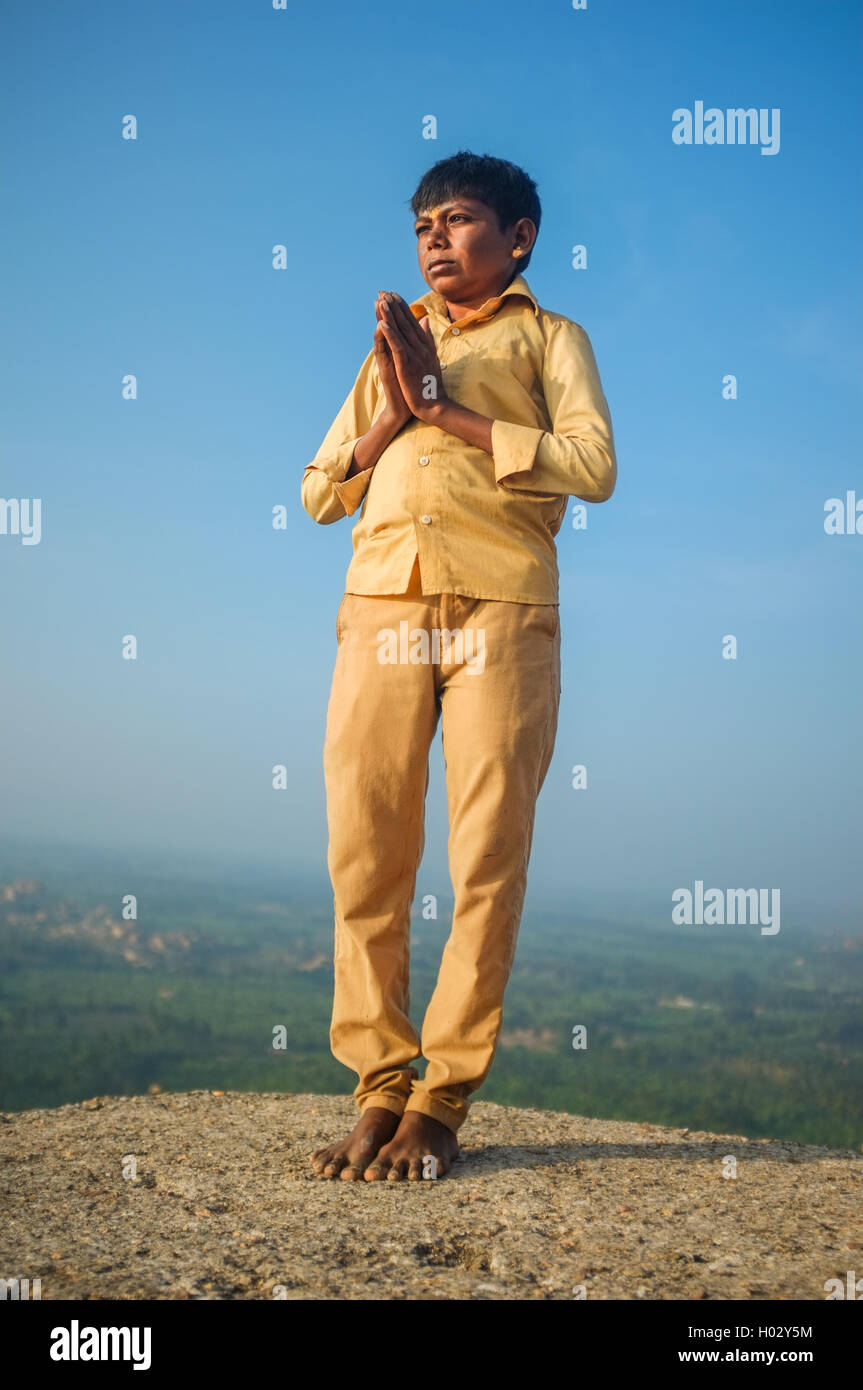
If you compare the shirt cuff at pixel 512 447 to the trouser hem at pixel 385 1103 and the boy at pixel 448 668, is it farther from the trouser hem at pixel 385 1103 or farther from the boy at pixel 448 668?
the trouser hem at pixel 385 1103

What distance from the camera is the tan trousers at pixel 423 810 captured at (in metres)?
2.81

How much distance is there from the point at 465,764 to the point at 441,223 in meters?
1.55

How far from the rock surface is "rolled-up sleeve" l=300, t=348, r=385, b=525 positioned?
185cm

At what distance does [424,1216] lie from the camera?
2.44 meters

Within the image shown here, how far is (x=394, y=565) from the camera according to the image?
2.94 metres

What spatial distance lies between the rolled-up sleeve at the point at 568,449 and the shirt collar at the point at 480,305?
306 millimetres

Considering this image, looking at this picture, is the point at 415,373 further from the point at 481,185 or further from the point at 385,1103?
the point at 385,1103

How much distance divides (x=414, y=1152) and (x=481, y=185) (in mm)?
2629

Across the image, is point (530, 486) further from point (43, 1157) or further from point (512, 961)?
point (43, 1157)

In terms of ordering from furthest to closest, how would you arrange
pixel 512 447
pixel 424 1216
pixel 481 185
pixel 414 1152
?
pixel 481 185 < pixel 512 447 < pixel 414 1152 < pixel 424 1216

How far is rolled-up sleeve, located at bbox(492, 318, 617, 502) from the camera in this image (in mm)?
2850

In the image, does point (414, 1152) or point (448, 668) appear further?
point (448, 668)

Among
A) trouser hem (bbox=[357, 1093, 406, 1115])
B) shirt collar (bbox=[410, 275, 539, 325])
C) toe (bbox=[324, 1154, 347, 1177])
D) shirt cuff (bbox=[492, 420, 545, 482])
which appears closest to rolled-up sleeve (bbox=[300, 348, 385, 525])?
shirt collar (bbox=[410, 275, 539, 325])

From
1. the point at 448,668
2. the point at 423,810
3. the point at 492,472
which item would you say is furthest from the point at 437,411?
the point at 423,810
